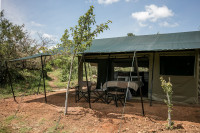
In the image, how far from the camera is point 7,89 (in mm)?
7453

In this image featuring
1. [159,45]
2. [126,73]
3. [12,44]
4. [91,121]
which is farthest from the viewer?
[12,44]

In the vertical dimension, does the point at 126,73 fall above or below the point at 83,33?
below

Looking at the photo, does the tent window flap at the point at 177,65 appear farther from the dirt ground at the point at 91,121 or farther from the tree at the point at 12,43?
the tree at the point at 12,43

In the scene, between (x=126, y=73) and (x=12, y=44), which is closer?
(x=126, y=73)

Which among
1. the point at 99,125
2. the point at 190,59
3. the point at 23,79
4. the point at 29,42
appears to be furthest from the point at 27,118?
the point at 29,42

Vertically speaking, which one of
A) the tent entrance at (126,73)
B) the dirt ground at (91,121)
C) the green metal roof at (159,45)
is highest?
the green metal roof at (159,45)

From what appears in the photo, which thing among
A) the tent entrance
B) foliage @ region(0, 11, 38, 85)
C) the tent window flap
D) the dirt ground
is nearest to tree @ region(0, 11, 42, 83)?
foliage @ region(0, 11, 38, 85)

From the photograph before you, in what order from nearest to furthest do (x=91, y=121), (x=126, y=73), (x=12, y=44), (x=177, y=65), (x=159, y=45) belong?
1. (x=91, y=121)
2. (x=159, y=45)
3. (x=177, y=65)
4. (x=126, y=73)
5. (x=12, y=44)

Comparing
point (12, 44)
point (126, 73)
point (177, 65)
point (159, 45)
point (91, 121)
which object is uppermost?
point (12, 44)

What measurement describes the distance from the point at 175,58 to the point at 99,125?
397 cm

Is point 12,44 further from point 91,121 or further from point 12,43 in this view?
point 91,121

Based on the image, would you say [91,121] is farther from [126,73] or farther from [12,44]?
[12,44]

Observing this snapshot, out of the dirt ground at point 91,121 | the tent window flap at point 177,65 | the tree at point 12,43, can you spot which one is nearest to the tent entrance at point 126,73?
the tent window flap at point 177,65

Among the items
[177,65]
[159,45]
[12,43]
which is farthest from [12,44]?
[177,65]
